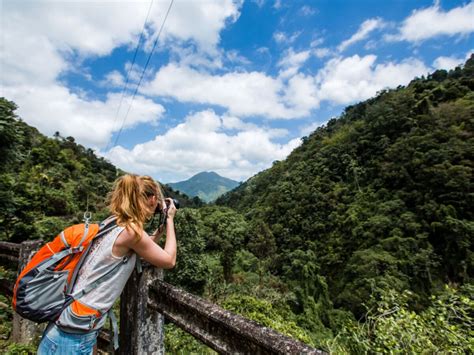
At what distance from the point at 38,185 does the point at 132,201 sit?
17.7m

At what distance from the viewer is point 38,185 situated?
15312 mm

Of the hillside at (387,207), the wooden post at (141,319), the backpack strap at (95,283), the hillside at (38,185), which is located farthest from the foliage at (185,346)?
the hillside at (387,207)

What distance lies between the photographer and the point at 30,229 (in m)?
6.40

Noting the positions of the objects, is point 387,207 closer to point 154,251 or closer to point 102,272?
point 154,251

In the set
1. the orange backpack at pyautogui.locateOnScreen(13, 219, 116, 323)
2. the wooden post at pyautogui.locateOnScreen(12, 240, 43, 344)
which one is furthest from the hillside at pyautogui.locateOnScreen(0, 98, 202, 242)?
the wooden post at pyautogui.locateOnScreen(12, 240, 43, 344)

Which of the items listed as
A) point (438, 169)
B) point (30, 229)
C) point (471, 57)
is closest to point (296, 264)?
point (438, 169)

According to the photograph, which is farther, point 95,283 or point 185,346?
point 185,346

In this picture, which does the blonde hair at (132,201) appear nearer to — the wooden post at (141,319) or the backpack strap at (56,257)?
the backpack strap at (56,257)

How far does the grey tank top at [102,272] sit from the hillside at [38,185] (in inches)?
22.9

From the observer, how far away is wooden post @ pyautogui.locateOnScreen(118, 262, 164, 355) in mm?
1572

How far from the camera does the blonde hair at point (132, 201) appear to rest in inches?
52.6

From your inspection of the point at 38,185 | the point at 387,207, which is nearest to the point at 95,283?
the point at 38,185

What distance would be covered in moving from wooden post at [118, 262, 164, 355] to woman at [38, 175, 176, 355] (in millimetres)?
211

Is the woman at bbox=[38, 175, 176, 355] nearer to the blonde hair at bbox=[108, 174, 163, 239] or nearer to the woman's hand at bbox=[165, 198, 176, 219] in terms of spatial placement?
the blonde hair at bbox=[108, 174, 163, 239]
